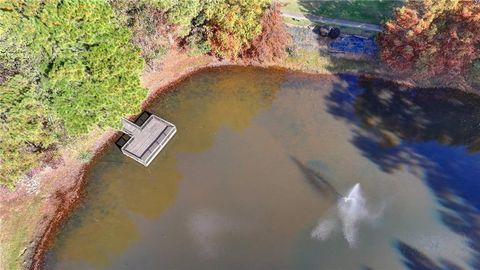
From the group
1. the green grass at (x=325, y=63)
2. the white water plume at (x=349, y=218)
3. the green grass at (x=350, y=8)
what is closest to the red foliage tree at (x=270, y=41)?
the green grass at (x=325, y=63)

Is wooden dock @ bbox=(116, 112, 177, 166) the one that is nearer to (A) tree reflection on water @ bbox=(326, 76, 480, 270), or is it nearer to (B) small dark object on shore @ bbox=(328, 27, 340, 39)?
(A) tree reflection on water @ bbox=(326, 76, 480, 270)

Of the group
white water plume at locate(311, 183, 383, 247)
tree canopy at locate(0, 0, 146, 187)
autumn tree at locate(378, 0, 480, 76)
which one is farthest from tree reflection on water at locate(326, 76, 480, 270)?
tree canopy at locate(0, 0, 146, 187)

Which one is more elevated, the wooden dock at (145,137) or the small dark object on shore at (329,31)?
the small dark object on shore at (329,31)

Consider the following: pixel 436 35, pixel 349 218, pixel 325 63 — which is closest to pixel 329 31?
pixel 325 63

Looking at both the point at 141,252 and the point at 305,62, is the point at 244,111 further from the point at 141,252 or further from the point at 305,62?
the point at 141,252

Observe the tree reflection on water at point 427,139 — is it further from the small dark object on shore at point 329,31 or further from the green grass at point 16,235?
the green grass at point 16,235

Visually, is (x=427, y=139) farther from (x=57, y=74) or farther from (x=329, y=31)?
(x=57, y=74)
